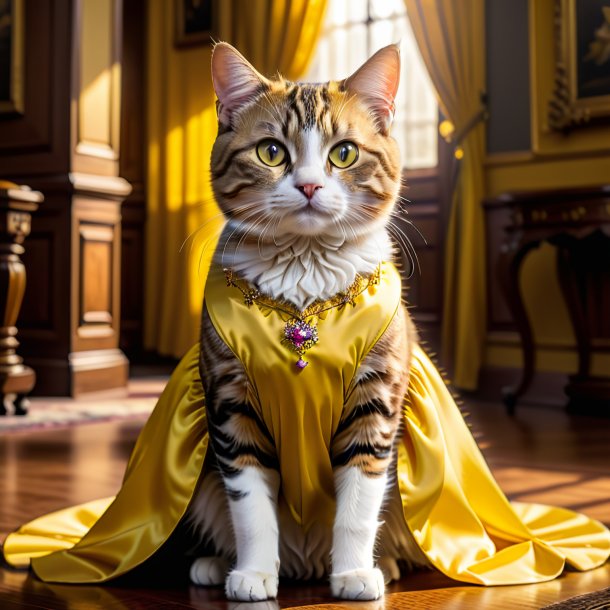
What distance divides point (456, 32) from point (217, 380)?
3248mm

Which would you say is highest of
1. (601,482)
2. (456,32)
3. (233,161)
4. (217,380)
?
(456,32)

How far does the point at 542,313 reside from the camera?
12.2 feet

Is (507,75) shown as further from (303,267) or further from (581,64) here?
(303,267)

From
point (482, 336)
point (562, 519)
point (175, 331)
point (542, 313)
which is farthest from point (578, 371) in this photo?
point (175, 331)

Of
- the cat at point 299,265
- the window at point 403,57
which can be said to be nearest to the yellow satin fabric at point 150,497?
the cat at point 299,265

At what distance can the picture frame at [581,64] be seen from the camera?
351 centimetres

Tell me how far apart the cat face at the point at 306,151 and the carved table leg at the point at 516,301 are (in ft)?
7.31

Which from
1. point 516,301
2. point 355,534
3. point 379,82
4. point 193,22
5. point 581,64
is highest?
point 193,22

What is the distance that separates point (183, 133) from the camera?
514 centimetres

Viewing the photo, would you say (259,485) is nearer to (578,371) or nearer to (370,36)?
(578,371)

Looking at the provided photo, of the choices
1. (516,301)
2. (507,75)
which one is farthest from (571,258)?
(507,75)

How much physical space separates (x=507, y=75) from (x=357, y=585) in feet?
10.5

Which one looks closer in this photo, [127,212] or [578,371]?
[578,371]

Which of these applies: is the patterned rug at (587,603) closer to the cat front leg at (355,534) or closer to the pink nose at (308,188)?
the cat front leg at (355,534)
